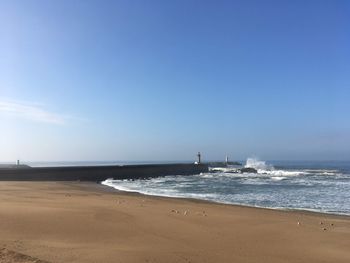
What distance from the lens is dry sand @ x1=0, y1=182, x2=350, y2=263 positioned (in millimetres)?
8742

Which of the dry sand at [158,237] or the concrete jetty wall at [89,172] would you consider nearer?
the dry sand at [158,237]

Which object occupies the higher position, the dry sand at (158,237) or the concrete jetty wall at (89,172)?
the concrete jetty wall at (89,172)

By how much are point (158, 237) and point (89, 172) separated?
40.8 metres

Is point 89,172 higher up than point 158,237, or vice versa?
point 89,172

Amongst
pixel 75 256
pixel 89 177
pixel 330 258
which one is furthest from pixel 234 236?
pixel 89 177

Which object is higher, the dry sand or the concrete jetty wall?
the concrete jetty wall

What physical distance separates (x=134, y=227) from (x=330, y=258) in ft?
16.6

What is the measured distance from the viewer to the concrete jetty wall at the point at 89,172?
42.8m

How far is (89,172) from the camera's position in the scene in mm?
50500

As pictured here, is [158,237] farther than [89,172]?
No

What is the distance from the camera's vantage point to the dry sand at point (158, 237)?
874 cm

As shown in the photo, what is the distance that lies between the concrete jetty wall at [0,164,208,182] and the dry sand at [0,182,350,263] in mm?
29122

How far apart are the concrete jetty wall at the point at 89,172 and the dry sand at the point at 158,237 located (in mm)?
29122

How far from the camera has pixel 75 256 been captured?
27.5ft
